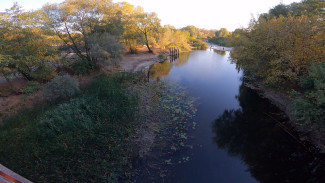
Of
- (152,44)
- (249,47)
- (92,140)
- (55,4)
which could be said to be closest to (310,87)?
(249,47)

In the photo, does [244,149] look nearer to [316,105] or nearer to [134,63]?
[316,105]

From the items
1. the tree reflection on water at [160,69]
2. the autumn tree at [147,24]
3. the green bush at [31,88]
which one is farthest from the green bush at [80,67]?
the autumn tree at [147,24]

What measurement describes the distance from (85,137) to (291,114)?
11313 millimetres

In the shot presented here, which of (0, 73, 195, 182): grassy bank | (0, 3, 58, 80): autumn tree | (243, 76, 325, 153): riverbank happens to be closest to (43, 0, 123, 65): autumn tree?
(0, 3, 58, 80): autumn tree

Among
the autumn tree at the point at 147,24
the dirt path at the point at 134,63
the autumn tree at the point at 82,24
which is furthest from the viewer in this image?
the autumn tree at the point at 147,24

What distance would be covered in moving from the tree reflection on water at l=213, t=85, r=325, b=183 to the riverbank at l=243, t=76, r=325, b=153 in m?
0.49

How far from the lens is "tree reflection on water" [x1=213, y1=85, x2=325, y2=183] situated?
250 inches

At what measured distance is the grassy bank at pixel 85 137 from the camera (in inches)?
213

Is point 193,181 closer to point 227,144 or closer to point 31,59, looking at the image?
point 227,144

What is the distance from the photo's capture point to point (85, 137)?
6.75 metres

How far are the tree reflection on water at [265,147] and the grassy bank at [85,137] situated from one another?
2.52 meters

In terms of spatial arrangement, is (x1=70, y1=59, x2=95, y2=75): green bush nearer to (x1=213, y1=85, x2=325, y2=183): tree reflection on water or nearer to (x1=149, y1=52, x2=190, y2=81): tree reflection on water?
(x1=149, y1=52, x2=190, y2=81): tree reflection on water

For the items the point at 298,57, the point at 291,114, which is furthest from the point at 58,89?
the point at 298,57

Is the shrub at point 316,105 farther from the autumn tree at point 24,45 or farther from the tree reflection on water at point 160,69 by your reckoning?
the autumn tree at point 24,45
